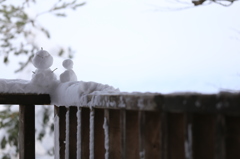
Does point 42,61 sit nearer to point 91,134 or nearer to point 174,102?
point 91,134

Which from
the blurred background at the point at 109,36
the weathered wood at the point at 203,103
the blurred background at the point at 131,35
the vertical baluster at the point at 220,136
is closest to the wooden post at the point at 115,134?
the weathered wood at the point at 203,103

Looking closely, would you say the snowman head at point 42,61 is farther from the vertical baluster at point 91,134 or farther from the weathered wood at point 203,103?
the weathered wood at point 203,103

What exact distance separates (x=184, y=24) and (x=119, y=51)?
2033 millimetres

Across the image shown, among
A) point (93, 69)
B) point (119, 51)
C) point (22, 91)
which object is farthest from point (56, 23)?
point (22, 91)

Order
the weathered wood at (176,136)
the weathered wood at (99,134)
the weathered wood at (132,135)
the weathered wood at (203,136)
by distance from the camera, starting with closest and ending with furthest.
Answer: the weathered wood at (203,136) < the weathered wood at (176,136) < the weathered wood at (132,135) < the weathered wood at (99,134)

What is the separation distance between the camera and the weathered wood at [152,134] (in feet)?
4.51

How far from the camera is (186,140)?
1177 mm

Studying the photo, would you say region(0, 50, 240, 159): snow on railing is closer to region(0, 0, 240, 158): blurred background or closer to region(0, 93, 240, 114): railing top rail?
region(0, 93, 240, 114): railing top rail

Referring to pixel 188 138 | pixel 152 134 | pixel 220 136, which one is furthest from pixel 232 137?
pixel 152 134

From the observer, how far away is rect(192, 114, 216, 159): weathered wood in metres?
1.12

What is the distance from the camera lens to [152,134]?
1.40 meters

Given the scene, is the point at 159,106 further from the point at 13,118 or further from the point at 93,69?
the point at 93,69

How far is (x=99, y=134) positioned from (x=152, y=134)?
22.4 inches

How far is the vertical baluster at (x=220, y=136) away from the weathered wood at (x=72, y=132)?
130cm
